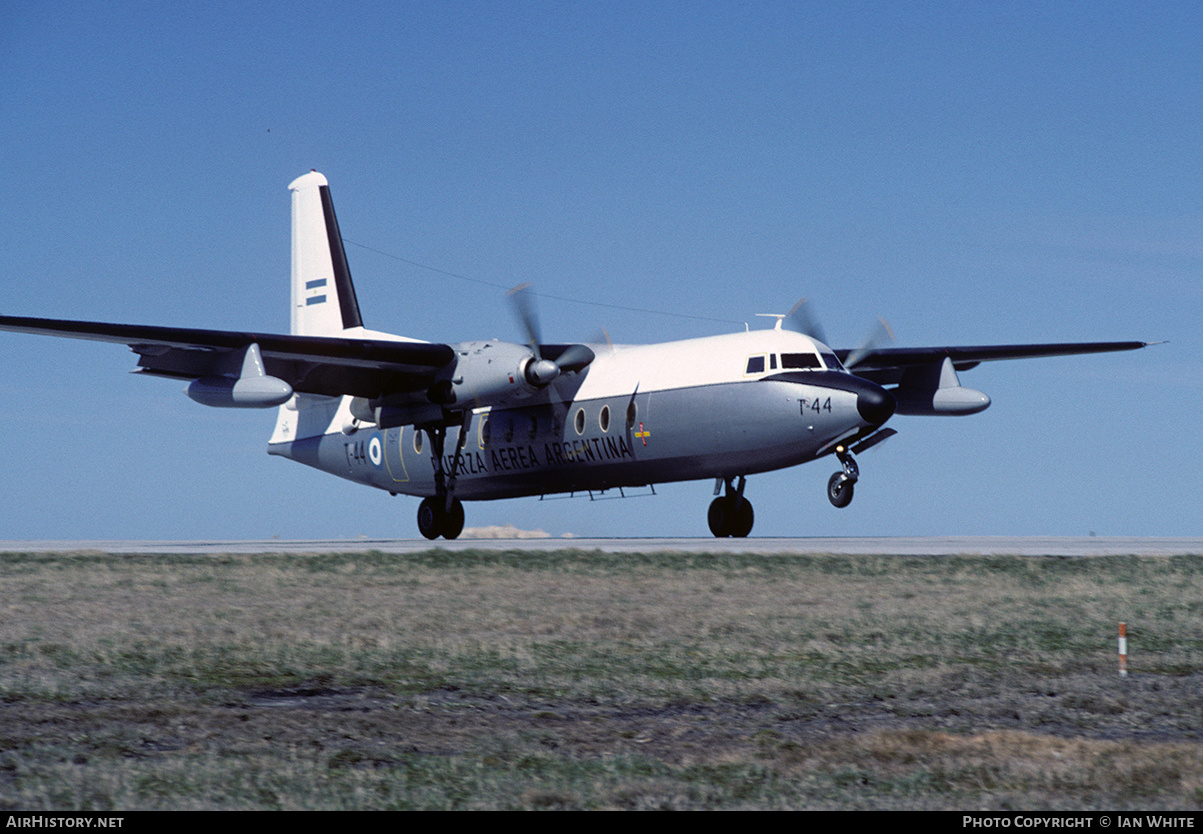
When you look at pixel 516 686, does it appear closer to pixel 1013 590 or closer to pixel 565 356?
pixel 1013 590

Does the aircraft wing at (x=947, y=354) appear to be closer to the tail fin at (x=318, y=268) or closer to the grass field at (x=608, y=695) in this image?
the grass field at (x=608, y=695)

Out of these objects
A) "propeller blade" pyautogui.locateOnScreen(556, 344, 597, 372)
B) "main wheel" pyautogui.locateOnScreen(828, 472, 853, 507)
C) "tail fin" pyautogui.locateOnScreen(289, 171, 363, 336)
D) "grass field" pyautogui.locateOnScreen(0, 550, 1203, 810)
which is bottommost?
"grass field" pyautogui.locateOnScreen(0, 550, 1203, 810)

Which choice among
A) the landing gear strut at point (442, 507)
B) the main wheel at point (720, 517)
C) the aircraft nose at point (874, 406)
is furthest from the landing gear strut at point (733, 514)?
the landing gear strut at point (442, 507)

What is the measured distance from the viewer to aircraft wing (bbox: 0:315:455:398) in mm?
25844

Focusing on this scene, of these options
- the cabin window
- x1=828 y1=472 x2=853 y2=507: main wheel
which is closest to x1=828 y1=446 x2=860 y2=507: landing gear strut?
x1=828 y1=472 x2=853 y2=507: main wheel

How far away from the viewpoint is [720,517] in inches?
1195

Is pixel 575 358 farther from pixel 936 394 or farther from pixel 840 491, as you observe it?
pixel 936 394

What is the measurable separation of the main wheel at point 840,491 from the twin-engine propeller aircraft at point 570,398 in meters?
0.03

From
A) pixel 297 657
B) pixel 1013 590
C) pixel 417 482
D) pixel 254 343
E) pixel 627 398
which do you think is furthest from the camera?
pixel 417 482

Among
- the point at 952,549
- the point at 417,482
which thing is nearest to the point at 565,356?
the point at 417,482

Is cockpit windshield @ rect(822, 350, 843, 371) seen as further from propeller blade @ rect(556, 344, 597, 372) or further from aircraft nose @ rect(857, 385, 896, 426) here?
propeller blade @ rect(556, 344, 597, 372)

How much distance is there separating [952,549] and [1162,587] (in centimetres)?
707

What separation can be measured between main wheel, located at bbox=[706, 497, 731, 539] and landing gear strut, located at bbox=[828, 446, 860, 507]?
4.24 meters
